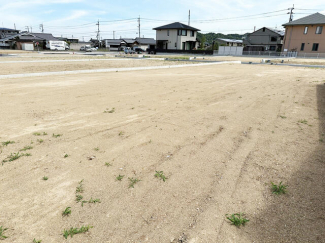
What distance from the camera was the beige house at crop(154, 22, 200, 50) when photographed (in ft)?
159

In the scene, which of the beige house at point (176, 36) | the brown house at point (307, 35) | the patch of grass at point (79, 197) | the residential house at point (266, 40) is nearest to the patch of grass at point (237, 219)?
the patch of grass at point (79, 197)

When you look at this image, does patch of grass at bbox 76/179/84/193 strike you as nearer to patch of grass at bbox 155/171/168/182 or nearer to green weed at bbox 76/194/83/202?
green weed at bbox 76/194/83/202

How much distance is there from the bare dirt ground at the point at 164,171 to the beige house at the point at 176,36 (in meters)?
45.8

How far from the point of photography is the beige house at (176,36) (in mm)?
48375

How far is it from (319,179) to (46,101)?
6849 mm

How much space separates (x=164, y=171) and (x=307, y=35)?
4679 cm

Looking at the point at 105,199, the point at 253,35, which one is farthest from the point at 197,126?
the point at 253,35

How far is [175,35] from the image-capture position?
160ft

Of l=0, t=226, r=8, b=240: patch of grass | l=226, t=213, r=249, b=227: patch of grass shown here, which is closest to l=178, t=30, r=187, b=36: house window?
l=226, t=213, r=249, b=227: patch of grass

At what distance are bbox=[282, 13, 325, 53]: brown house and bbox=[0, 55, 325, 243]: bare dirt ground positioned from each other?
41106 mm

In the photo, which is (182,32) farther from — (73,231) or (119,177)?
(73,231)

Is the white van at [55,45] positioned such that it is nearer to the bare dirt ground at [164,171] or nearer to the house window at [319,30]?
the bare dirt ground at [164,171]

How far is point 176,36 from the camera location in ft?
160

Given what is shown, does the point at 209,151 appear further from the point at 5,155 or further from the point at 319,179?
the point at 5,155
